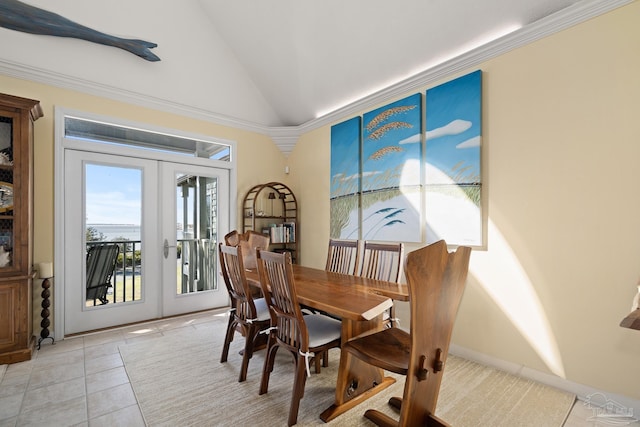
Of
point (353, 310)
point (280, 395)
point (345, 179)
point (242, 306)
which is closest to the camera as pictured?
point (353, 310)

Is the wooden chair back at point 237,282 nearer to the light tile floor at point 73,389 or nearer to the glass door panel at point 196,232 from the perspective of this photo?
the light tile floor at point 73,389

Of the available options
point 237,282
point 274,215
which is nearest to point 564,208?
point 237,282

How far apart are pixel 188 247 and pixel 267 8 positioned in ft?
9.85

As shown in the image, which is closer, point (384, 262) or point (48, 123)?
point (384, 262)

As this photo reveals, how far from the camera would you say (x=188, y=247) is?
13.1ft

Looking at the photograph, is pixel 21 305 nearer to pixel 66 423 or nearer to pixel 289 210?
pixel 66 423

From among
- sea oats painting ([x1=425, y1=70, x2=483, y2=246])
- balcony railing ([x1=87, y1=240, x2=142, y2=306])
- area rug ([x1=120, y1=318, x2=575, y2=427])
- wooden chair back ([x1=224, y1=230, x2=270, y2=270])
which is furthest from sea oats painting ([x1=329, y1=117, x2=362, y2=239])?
balcony railing ([x1=87, y1=240, x2=142, y2=306])

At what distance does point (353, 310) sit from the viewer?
1566 mm

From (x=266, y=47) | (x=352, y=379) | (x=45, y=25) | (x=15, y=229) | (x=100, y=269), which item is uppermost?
(x=266, y=47)

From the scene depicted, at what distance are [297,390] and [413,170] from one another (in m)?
2.28

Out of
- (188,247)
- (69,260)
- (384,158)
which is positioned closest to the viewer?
(69,260)

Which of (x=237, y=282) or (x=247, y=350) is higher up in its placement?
(x=237, y=282)

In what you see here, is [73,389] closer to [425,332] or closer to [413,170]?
[425,332]

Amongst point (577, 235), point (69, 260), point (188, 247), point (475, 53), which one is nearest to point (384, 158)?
point (475, 53)
